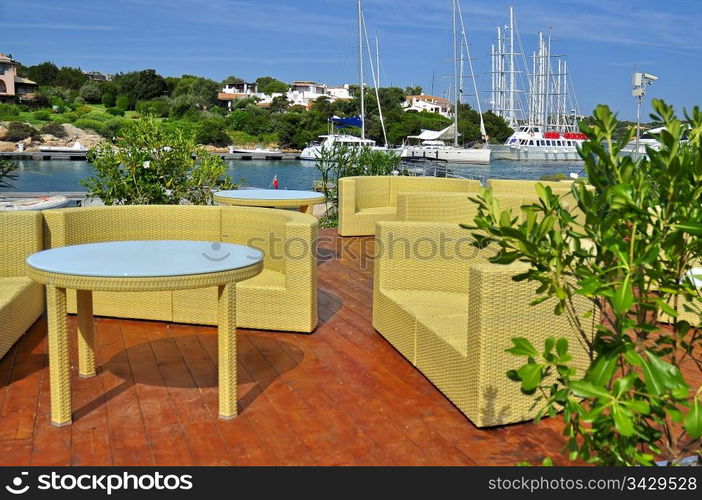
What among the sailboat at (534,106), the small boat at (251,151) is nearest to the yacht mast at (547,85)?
the sailboat at (534,106)

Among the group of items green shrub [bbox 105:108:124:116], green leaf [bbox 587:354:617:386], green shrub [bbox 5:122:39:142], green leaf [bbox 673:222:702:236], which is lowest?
green leaf [bbox 587:354:617:386]

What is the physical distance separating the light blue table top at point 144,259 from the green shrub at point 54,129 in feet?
177

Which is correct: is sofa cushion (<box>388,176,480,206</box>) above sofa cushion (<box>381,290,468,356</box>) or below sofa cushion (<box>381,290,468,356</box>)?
above

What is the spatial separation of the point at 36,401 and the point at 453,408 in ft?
6.12

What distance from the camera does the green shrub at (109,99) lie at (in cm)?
6006

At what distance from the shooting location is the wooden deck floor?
267 cm

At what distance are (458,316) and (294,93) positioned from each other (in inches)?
3286

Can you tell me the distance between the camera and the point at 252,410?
307cm

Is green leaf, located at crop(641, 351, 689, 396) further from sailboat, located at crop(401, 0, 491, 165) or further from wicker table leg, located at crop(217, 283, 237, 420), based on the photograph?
sailboat, located at crop(401, 0, 491, 165)

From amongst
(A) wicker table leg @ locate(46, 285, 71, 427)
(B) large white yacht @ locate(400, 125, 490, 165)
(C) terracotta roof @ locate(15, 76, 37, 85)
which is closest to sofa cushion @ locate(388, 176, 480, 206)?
(A) wicker table leg @ locate(46, 285, 71, 427)

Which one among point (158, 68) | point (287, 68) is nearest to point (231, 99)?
point (158, 68)

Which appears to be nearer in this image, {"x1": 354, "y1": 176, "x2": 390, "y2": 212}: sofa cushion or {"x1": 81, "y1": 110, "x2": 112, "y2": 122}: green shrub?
{"x1": 354, "y1": 176, "x2": 390, "y2": 212}: sofa cushion

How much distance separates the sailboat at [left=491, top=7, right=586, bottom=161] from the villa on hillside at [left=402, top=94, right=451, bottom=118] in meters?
20.0
